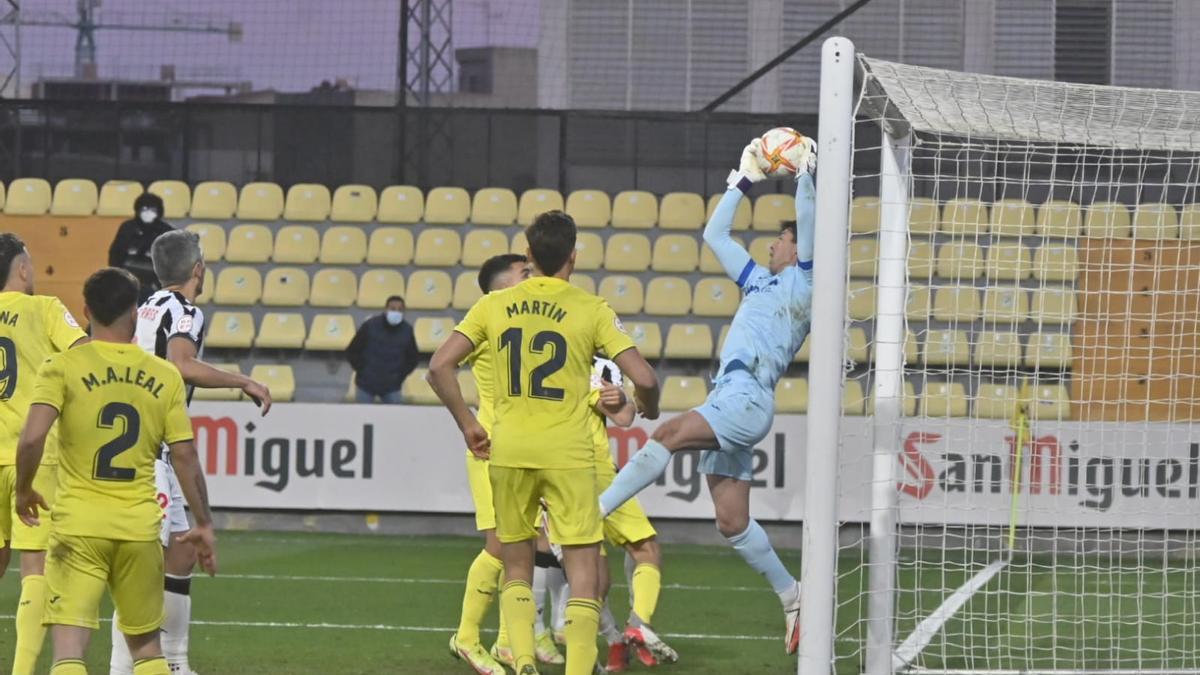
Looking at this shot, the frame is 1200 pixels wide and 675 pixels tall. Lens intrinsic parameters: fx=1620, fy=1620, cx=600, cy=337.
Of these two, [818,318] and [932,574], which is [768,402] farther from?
[932,574]

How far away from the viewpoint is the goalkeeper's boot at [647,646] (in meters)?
7.21

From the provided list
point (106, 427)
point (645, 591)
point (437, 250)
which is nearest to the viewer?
point (106, 427)

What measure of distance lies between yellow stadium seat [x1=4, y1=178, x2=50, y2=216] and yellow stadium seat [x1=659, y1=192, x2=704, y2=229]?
20.5 ft

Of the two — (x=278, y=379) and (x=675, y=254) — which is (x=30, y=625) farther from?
(x=675, y=254)

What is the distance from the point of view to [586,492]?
589cm

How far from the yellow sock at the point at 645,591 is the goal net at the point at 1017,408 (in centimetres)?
86

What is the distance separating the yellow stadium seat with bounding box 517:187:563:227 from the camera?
52.6 ft

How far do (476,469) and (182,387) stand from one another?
7.24 ft

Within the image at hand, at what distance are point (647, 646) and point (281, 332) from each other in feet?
30.0

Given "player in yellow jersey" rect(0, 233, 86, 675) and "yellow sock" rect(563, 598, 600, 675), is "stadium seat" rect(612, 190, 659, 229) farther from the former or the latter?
"yellow sock" rect(563, 598, 600, 675)

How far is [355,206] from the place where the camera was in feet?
54.5

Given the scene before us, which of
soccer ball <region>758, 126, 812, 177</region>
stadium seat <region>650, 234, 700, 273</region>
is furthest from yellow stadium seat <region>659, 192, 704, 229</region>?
soccer ball <region>758, 126, 812, 177</region>

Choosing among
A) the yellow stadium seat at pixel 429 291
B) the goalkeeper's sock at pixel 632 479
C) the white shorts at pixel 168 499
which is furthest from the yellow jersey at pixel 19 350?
the yellow stadium seat at pixel 429 291

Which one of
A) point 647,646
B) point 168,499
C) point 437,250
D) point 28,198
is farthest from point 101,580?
point 28,198
